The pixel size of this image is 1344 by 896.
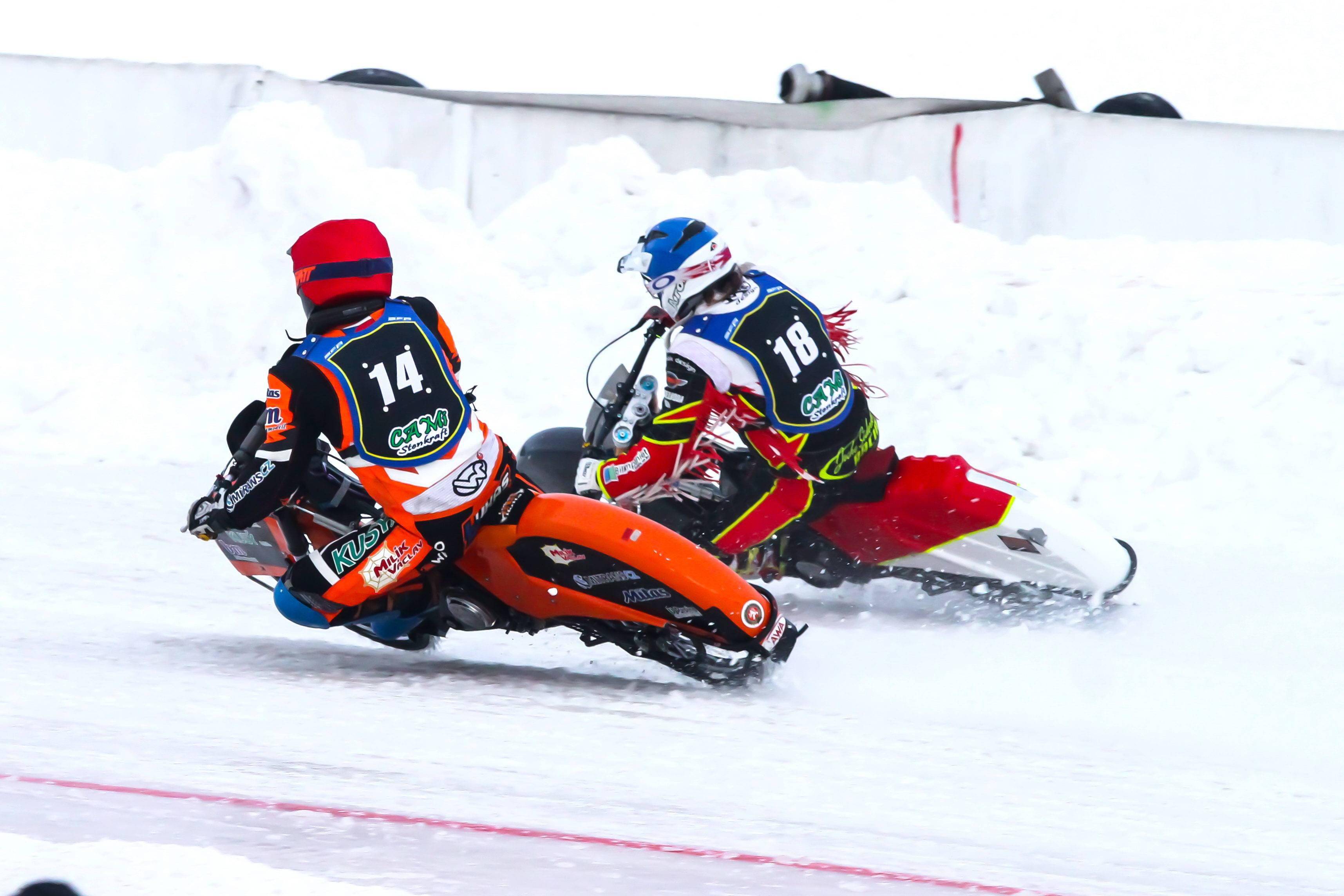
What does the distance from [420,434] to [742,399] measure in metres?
1.76

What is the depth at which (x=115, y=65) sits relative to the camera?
31.7ft

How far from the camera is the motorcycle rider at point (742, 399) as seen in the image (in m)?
5.58

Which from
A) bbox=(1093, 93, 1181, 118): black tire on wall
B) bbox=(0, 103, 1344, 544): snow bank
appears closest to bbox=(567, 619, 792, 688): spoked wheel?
bbox=(0, 103, 1344, 544): snow bank

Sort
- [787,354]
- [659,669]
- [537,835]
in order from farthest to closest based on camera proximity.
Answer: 1. [787,354]
2. [659,669]
3. [537,835]

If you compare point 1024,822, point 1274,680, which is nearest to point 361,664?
point 1024,822

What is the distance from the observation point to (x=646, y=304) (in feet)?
31.5

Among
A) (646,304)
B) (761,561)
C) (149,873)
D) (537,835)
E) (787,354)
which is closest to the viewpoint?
(149,873)

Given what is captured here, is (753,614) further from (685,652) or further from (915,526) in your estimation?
(915,526)

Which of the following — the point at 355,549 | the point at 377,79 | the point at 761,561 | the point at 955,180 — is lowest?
the point at 761,561

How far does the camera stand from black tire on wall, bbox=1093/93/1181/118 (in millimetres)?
10148

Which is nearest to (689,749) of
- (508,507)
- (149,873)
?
(508,507)

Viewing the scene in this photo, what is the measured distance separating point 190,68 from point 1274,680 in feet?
26.5

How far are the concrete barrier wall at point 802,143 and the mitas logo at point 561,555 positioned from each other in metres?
5.88

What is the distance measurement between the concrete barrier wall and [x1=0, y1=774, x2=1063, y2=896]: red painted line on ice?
279 inches
